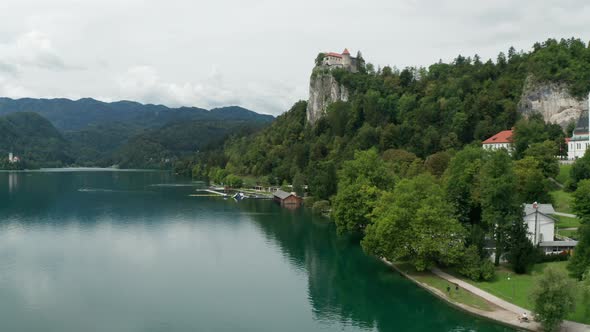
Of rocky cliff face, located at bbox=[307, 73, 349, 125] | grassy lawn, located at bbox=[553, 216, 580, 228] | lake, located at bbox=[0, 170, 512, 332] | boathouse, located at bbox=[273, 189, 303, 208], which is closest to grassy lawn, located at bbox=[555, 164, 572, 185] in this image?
grassy lawn, located at bbox=[553, 216, 580, 228]

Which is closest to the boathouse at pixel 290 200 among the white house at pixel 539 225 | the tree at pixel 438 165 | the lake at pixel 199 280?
the lake at pixel 199 280

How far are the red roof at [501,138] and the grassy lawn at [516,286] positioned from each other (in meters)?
36.7

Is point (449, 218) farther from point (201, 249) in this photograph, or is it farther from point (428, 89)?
point (428, 89)

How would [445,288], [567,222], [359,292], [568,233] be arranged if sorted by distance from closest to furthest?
[445,288], [359,292], [568,233], [567,222]

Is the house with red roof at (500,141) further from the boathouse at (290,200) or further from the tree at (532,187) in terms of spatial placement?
the boathouse at (290,200)

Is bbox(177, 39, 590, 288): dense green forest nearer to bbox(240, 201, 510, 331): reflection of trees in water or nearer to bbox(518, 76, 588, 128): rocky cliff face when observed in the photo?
bbox(518, 76, 588, 128): rocky cliff face

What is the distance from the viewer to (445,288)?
34.3m

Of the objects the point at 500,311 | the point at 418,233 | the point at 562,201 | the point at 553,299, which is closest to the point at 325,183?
the point at 562,201

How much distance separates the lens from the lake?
3064cm

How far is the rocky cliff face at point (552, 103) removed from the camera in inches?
2815

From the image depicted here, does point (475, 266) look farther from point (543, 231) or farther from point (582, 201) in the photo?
point (582, 201)

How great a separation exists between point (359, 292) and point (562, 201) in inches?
985

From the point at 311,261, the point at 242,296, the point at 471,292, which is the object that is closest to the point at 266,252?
the point at 311,261

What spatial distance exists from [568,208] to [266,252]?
28445mm
